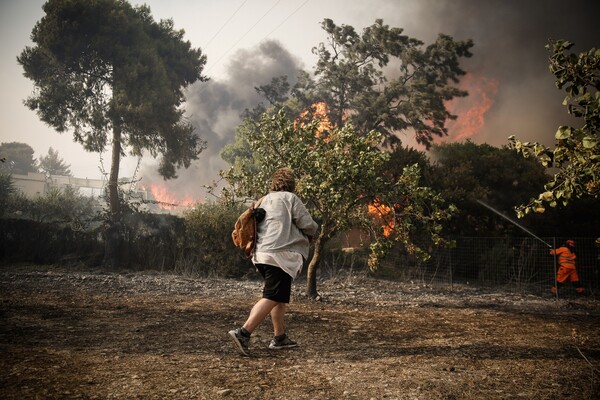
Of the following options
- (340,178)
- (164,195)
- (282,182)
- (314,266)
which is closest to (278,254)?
(282,182)

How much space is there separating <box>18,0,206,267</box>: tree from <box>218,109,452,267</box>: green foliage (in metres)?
16.6

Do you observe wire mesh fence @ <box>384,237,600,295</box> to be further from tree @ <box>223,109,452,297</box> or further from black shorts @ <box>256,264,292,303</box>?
black shorts @ <box>256,264,292,303</box>

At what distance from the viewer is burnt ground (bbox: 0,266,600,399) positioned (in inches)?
129

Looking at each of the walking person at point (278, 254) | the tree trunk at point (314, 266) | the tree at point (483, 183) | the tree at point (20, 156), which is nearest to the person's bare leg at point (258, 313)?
the walking person at point (278, 254)

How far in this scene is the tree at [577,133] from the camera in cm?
309

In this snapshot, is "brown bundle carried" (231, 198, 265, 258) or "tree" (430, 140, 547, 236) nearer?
"brown bundle carried" (231, 198, 265, 258)

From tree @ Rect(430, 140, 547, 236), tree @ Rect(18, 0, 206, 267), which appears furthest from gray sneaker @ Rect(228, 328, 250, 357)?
tree @ Rect(18, 0, 206, 267)

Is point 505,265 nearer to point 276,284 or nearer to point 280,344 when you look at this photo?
point 280,344

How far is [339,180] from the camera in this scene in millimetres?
7812

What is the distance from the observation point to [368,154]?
304 inches

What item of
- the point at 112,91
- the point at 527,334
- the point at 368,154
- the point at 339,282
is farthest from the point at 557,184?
the point at 112,91

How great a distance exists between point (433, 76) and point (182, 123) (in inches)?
637

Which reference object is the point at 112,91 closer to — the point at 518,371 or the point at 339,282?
the point at 339,282

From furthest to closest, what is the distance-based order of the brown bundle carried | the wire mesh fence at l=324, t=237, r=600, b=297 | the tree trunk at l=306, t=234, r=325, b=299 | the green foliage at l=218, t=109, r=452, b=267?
the wire mesh fence at l=324, t=237, r=600, b=297 < the tree trunk at l=306, t=234, r=325, b=299 < the green foliage at l=218, t=109, r=452, b=267 < the brown bundle carried
